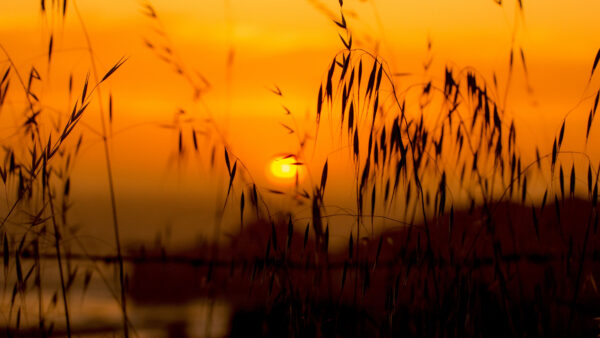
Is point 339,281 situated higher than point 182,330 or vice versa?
point 339,281

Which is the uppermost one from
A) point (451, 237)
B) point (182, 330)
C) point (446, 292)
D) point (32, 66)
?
point (32, 66)

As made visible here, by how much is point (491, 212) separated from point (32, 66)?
4.28ft

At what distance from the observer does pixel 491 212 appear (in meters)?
1.92

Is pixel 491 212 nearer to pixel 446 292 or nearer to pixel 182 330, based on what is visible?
pixel 446 292

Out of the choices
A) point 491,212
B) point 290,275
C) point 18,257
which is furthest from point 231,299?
point 491,212

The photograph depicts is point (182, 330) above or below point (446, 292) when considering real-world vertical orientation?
below

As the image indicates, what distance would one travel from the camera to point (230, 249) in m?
2.14

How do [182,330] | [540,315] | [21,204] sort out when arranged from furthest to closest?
[182,330] → [21,204] → [540,315]

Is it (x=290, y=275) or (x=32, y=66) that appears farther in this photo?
(x=32, y=66)

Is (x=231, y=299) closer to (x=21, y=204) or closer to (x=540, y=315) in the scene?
(x=21, y=204)

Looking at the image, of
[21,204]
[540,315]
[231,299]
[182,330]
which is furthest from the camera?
[182,330]

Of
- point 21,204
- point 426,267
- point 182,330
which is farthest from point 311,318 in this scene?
point 21,204

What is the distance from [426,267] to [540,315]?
0.29 meters

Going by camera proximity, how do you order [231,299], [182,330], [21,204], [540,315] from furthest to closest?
[182,330] → [231,299] → [21,204] → [540,315]
